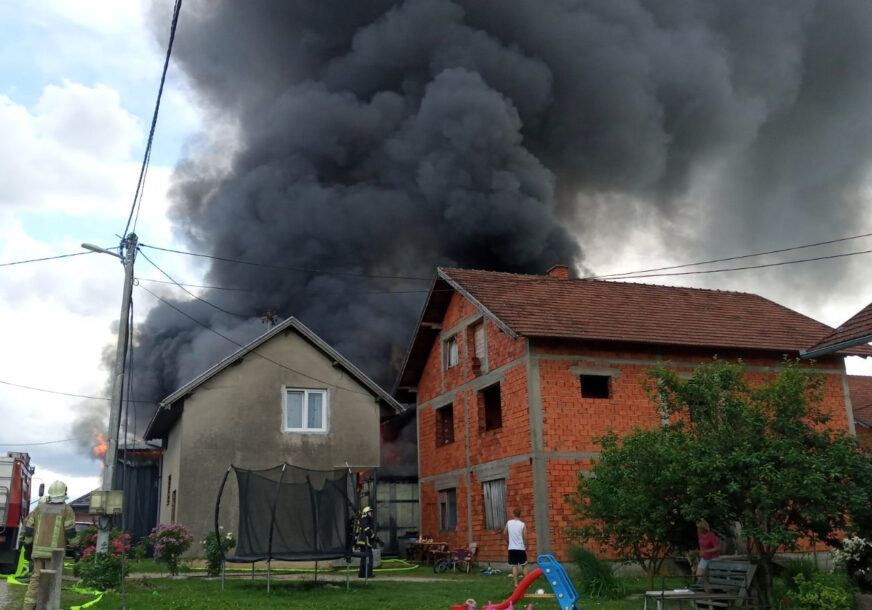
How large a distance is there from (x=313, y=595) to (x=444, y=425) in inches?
511

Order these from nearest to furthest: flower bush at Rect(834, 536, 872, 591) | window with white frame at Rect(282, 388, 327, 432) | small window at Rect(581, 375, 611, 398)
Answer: flower bush at Rect(834, 536, 872, 591), small window at Rect(581, 375, 611, 398), window with white frame at Rect(282, 388, 327, 432)

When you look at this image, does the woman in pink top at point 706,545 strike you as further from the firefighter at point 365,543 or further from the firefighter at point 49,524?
the firefighter at point 49,524

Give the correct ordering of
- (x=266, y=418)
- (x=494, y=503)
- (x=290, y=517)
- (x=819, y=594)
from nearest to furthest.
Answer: (x=819, y=594) < (x=290, y=517) < (x=494, y=503) < (x=266, y=418)

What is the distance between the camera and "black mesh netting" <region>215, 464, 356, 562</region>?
1367 cm

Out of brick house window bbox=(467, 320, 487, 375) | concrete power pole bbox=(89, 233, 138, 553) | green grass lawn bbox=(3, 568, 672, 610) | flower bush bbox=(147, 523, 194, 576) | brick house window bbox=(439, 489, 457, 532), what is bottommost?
green grass lawn bbox=(3, 568, 672, 610)

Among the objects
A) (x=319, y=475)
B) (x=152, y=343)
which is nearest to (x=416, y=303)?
(x=152, y=343)

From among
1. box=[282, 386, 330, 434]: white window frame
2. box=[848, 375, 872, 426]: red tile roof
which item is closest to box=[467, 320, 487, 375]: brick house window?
box=[282, 386, 330, 434]: white window frame

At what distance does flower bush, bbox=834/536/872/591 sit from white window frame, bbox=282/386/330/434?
47.8ft

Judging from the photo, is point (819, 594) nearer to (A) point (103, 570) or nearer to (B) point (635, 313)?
(A) point (103, 570)

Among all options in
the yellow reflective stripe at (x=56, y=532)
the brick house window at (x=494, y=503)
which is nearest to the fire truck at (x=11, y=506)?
the yellow reflective stripe at (x=56, y=532)

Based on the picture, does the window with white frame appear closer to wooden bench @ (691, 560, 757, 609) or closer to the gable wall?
the gable wall

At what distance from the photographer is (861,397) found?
104ft

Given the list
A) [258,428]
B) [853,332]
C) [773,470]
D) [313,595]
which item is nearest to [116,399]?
[313,595]

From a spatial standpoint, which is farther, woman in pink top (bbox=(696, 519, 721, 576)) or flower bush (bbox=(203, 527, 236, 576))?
flower bush (bbox=(203, 527, 236, 576))
